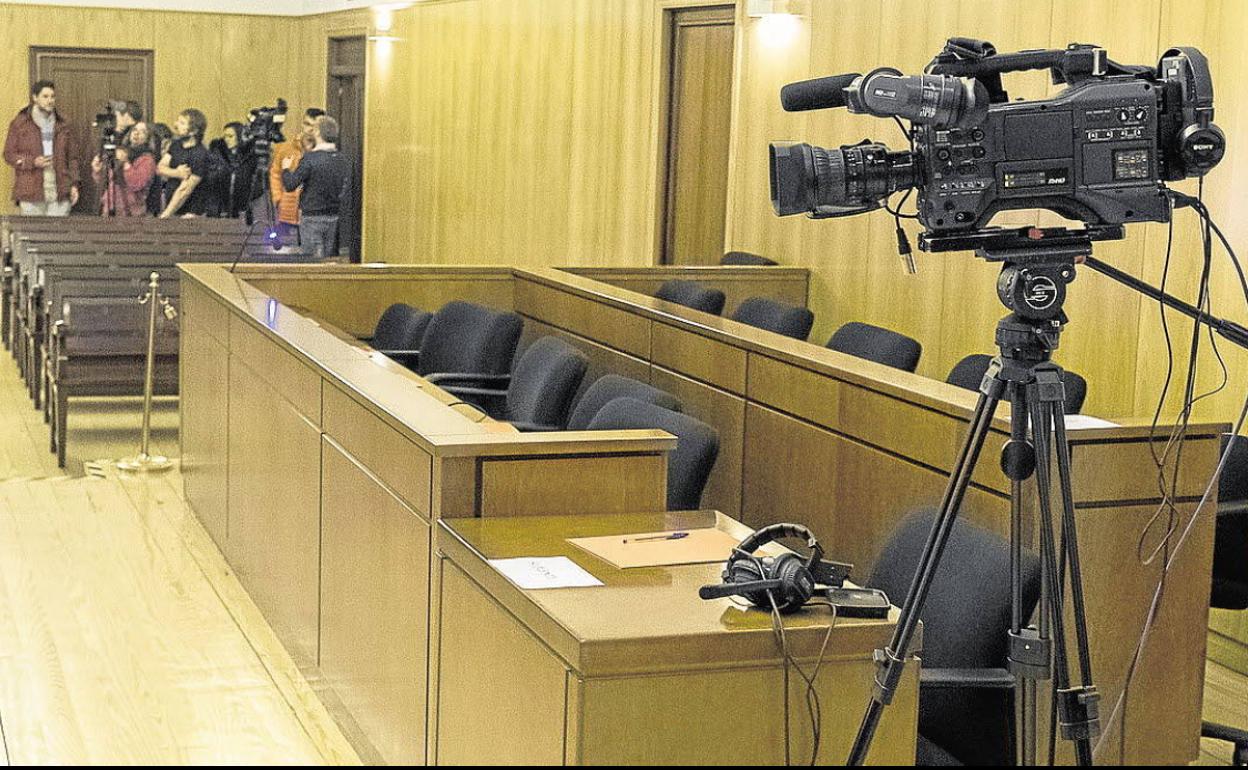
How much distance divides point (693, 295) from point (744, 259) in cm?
134

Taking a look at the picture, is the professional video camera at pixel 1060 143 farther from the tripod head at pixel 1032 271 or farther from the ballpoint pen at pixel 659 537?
the ballpoint pen at pixel 659 537

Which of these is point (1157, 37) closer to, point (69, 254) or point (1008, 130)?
point (1008, 130)

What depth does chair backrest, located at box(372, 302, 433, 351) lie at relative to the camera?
20.1ft

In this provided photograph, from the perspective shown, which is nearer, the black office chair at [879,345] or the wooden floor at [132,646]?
the wooden floor at [132,646]

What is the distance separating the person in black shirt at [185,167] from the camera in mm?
13984

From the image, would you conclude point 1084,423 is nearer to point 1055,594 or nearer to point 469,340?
point 1055,594

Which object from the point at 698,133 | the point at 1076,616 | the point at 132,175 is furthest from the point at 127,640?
the point at 132,175

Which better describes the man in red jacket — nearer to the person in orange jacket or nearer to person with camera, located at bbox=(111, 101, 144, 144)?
person with camera, located at bbox=(111, 101, 144, 144)

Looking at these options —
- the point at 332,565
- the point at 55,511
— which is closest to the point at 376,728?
the point at 332,565

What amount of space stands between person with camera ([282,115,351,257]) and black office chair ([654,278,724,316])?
17.3 ft

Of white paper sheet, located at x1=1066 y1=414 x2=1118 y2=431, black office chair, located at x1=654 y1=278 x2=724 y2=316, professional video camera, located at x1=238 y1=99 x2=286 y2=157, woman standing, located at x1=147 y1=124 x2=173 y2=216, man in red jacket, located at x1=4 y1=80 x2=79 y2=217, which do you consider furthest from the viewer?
man in red jacket, located at x1=4 y1=80 x2=79 y2=217

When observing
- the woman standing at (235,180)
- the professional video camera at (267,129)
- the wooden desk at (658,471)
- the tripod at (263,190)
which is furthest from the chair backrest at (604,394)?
the woman standing at (235,180)

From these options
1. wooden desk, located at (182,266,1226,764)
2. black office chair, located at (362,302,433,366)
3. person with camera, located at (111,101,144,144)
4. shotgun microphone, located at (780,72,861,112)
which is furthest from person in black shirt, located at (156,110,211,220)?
shotgun microphone, located at (780,72,861,112)

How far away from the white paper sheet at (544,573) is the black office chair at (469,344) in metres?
2.74
